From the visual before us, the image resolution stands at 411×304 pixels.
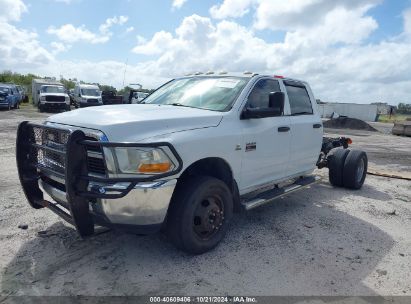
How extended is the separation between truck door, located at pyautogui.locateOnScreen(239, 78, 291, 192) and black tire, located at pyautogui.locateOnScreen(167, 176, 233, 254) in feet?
1.74

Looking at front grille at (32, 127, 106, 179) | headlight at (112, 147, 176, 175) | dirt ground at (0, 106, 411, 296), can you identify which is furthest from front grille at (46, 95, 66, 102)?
headlight at (112, 147, 176, 175)

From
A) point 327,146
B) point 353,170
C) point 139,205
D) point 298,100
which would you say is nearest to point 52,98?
point 327,146

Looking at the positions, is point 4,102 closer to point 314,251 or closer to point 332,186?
point 332,186

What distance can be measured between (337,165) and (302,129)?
6.53ft

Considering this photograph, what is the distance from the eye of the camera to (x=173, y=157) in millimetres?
3416

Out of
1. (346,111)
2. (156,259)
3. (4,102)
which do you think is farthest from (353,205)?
(346,111)

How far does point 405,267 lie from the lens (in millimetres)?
3980

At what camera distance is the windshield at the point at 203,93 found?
14.8ft

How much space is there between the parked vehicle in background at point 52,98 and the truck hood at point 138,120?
89.6ft

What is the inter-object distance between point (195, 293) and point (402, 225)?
3501 mm

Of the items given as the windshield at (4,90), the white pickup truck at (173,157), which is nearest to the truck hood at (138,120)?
the white pickup truck at (173,157)

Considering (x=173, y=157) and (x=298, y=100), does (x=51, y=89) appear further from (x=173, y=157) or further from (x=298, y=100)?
(x=173, y=157)

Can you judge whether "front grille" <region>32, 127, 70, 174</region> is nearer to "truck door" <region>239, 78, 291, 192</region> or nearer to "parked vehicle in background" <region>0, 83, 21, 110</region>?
"truck door" <region>239, 78, 291, 192</region>

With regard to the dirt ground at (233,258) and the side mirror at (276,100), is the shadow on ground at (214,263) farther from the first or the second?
the side mirror at (276,100)
